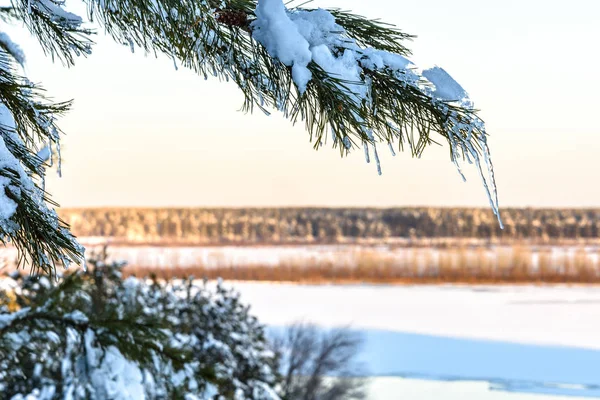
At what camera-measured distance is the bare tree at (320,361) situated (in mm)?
15445

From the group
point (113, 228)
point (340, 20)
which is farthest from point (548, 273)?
point (340, 20)

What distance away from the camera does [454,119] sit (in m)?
1.75

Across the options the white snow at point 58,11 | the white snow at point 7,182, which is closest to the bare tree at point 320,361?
the white snow at point 58,11

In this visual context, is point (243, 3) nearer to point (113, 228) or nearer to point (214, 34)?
point (214, 34)

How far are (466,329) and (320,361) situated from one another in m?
3.32

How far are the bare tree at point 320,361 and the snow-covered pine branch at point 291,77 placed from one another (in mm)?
13392

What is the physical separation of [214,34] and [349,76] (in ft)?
1.18

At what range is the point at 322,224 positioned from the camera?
2547 centimetres

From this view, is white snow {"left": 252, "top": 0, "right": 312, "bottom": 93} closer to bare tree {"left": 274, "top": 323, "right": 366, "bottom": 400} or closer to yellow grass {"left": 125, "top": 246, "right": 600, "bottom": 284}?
bare tree {"left": 274, "top": 323, "right": 366, "bottom": 400}

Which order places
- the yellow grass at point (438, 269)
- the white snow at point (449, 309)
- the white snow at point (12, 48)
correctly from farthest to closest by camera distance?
the yellow grass at point (438, 269) → the white snow at point (449, 309) → the white snow at point (12, 48)

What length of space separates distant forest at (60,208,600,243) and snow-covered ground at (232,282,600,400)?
22.5 feet

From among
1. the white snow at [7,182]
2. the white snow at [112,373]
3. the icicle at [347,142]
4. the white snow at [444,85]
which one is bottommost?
the white snow at [112,373]

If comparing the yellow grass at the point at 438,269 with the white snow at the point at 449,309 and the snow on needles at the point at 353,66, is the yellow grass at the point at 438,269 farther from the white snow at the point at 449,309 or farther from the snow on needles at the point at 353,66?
the snow on needles at the point at 353,66

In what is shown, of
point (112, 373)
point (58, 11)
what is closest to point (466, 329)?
point (112, 373)
